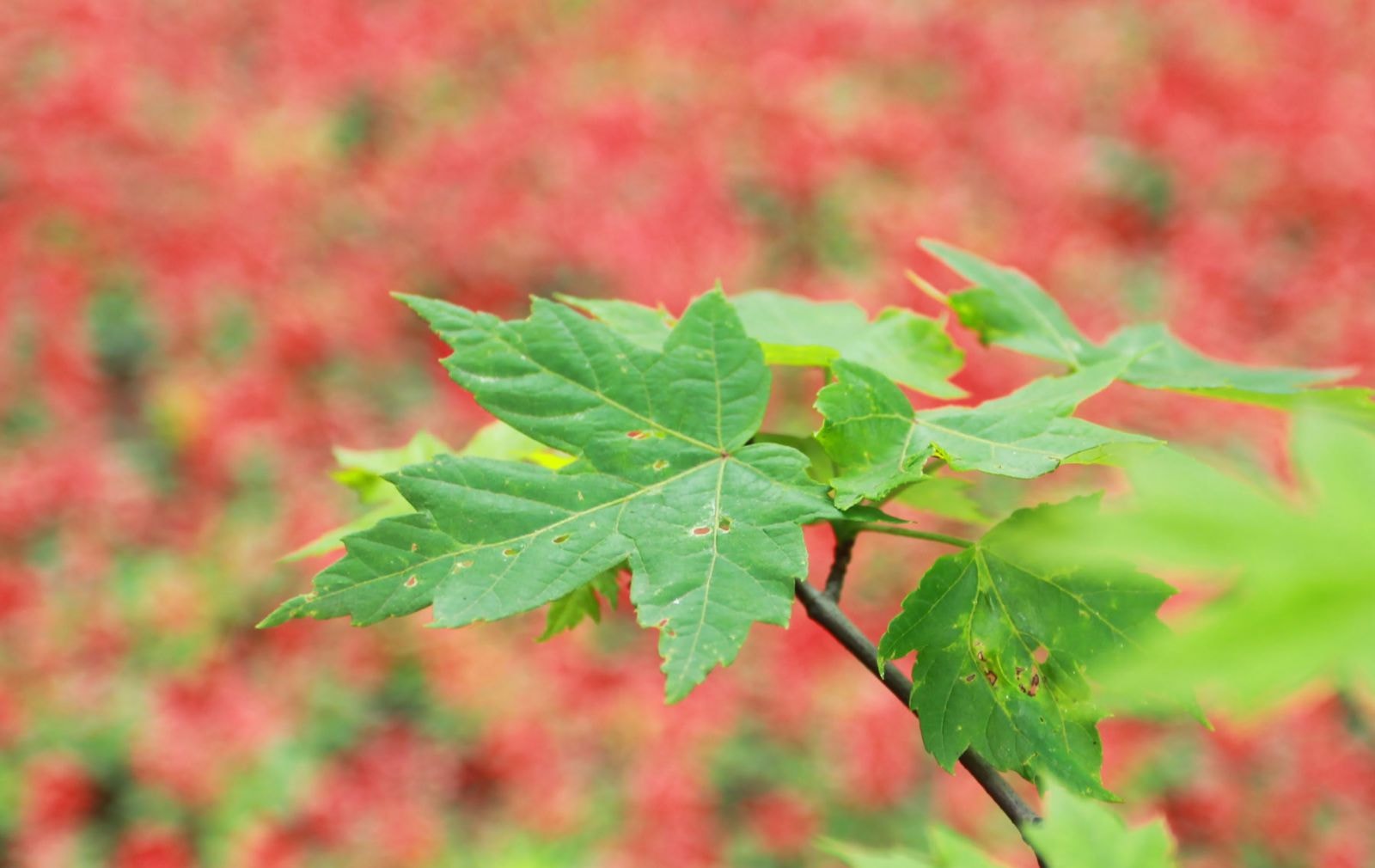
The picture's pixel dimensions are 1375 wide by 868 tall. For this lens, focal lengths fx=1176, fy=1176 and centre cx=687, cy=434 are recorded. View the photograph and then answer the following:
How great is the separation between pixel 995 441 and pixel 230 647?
268 cm

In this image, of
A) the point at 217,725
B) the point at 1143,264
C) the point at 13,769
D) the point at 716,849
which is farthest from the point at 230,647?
the point at 1143,264

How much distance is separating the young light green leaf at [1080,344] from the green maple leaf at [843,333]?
42mm

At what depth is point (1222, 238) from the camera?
4.13 m

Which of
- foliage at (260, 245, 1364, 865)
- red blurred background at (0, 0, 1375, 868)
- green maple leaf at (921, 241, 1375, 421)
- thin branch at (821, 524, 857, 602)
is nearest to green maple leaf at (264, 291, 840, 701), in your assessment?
foliage at (260, 245, 1364, 865)

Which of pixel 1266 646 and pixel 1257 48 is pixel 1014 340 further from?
pixel 1257 48

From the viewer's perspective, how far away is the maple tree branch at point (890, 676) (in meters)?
0.63

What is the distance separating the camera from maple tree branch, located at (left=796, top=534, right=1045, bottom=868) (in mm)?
635

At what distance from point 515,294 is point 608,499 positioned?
10.8 feet

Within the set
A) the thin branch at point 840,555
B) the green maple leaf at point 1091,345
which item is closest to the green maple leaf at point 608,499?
the thin branch at point 840,555

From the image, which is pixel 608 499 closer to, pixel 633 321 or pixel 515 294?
pixel 633 321

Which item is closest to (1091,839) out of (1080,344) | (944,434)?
(944,434)

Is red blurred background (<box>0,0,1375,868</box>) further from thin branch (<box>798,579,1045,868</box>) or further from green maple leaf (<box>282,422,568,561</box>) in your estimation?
thin branch (<box>798,579,1045,868</box>)

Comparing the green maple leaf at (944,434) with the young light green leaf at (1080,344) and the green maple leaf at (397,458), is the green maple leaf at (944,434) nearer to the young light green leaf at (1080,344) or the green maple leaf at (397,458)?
the young light green leaf at (1080,344)

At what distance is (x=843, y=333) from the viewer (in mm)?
806
